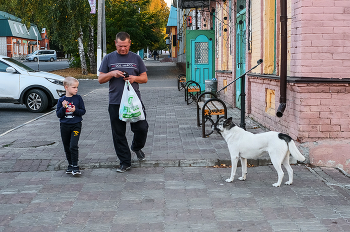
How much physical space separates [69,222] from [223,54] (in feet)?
40.1

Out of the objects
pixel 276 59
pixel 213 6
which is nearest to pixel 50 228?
pixel 276 59

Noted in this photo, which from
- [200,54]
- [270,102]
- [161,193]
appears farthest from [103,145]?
[200,54]

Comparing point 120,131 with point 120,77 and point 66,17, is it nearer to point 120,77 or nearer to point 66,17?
point 120,77

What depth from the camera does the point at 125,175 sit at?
6.37 metres

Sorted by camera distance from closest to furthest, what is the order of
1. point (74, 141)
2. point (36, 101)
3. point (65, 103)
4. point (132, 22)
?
point (65, 103), point (74, 141), point (36, 101), point (132, 22)

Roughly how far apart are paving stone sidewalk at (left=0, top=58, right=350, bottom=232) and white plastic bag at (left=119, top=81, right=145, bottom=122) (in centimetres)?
79

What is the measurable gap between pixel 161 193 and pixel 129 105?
1362 mm

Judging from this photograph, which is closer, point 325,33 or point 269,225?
point 269,225

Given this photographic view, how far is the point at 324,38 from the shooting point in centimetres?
684

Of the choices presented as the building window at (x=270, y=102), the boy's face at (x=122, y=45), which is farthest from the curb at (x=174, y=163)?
the building window at (x=270, y=102)

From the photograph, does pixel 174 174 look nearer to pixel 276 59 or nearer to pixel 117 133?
pixel 117 133

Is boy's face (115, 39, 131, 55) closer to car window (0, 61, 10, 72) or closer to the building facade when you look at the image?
the building facade


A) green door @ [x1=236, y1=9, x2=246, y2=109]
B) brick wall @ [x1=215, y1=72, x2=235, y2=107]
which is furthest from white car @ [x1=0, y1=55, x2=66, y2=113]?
green door @ [x1=236, y1=9, x2=246, y2=109]

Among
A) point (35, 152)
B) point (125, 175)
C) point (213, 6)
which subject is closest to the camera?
point (125, 175)
